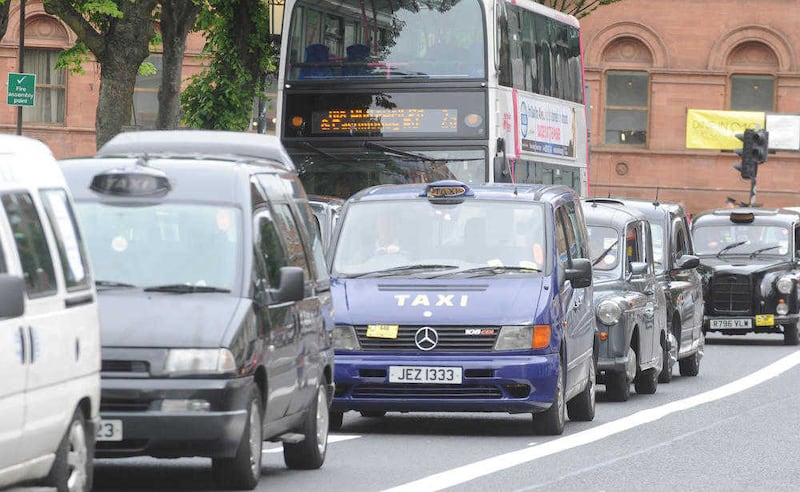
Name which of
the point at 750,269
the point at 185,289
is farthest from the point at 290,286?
the point at 750,269

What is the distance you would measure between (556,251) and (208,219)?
4.52 metres

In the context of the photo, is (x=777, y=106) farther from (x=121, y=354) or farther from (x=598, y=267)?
(x=121, y=354)

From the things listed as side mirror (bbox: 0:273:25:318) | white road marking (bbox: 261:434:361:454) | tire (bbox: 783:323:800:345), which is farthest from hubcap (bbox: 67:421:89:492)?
tire (bbox: 783:323:800:345)

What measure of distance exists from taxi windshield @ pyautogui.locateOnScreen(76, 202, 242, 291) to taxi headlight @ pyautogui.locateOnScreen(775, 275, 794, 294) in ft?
65.4

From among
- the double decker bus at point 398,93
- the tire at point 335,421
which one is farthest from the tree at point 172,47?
the tire at point 335,421

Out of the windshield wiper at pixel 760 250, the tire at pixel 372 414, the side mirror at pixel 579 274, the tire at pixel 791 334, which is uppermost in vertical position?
the side mirror at pixel 579 274

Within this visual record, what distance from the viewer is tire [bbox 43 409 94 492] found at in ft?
30.1

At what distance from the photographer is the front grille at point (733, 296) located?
100 ft

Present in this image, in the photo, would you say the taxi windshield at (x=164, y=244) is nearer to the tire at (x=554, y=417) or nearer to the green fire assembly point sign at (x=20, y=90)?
the tire at (x=554, y=417)

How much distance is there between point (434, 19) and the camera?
25.5m

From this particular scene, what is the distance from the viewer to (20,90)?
31641 mm

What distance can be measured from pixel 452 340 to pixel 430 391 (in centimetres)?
40

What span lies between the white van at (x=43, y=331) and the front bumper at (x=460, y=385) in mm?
5282

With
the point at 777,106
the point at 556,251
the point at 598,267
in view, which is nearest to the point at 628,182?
the point at 777,106
